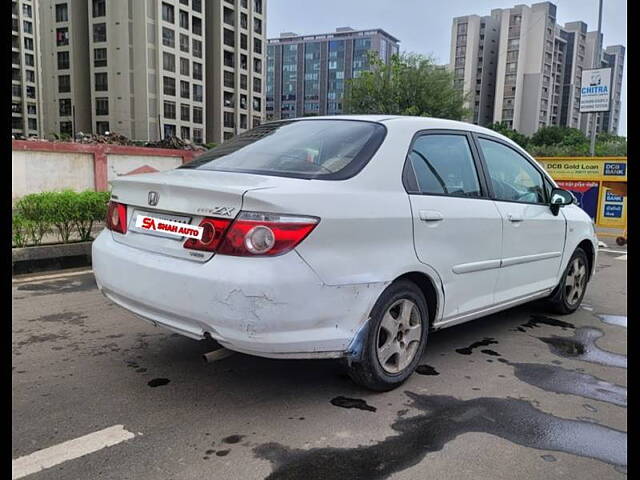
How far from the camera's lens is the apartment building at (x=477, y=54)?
99500 millimetres

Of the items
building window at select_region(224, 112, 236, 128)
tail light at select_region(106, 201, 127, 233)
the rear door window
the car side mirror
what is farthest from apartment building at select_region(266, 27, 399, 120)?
tail light at select_region(106, 201, 127, 233)

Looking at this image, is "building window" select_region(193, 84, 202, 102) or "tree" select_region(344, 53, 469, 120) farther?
"building window" select_region(193, 84, 202, 102)

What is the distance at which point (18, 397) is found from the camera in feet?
10.5

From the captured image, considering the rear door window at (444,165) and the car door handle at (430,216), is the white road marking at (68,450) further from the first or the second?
the rear door window at (444,165)

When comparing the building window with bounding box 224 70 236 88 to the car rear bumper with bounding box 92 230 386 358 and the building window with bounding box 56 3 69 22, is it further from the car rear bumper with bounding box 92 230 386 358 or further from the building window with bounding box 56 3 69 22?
the car rear bumper with bounding box 92 230 386 358

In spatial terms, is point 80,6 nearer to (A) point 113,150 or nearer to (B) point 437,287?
(A) point 113,150

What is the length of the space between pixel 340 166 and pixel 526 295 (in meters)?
2.23

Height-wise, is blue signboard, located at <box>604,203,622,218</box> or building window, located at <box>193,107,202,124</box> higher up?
building window, located at <box>193,107,202,124</box>

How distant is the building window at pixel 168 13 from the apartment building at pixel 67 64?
1011 cm

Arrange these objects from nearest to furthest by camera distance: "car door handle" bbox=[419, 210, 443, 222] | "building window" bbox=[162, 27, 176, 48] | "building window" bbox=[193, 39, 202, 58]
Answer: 1. "car door handle" bbox=[419, 210, 443, 222]
2. "building window" bbox=[162, 27, 176, 48]
3. "building window" bbox=[193, 39, 202, 58]

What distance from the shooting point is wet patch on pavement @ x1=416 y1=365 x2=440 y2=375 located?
3.72 m

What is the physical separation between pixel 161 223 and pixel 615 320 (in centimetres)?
445

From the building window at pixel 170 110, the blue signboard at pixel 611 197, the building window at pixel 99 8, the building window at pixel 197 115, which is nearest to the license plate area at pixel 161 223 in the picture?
the blue signboard at pixel 611 197

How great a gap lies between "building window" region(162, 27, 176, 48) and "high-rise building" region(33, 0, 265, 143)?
10cm
